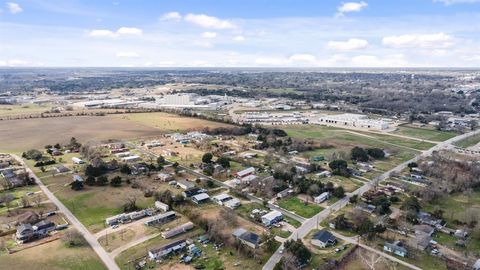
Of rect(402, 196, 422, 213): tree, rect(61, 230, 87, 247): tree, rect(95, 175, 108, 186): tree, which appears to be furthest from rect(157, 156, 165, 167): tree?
rect(402, 196, 422, 213): tree

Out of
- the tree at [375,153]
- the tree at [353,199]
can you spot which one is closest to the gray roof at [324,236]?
the tree at [353,199]

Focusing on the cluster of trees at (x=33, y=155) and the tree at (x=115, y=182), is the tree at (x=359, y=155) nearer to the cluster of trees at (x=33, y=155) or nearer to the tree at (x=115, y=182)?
the tree at (x=115, y=182)

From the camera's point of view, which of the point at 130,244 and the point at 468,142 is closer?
the point at 130,244

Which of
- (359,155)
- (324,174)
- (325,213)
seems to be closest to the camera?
(325,213)

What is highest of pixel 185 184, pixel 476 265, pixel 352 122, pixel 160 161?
pixel 352 122

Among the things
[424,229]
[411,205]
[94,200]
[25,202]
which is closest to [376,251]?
[424,229]

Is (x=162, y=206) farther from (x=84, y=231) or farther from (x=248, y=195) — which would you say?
(x=248, y=195)

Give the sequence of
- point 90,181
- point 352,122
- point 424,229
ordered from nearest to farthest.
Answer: point 424,229 → point 90,181 → point 352,122

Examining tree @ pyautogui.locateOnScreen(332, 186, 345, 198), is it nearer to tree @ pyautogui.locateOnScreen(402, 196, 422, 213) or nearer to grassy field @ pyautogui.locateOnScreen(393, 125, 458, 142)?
tree @ pyautogui.locateOnScreen(402, 196, 422, 213)
